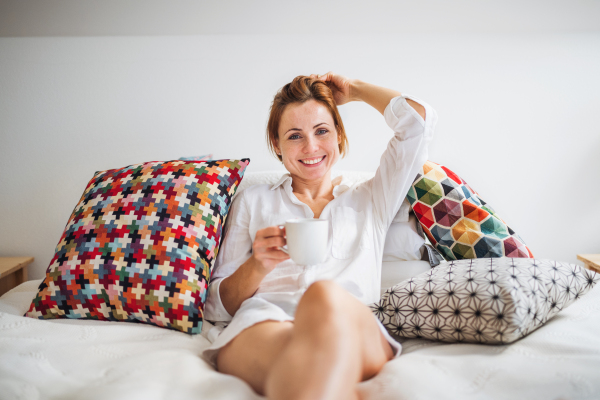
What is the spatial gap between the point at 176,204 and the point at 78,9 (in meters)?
1.29

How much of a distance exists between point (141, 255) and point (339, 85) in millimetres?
875

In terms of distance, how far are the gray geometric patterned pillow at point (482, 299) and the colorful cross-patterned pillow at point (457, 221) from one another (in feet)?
0.69

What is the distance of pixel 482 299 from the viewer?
2.65ft

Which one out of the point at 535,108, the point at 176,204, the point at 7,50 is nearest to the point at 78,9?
the point at 7,50

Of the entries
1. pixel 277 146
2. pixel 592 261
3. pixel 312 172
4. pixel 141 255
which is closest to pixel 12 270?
pixel 141 255

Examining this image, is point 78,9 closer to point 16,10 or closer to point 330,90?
point 16,10

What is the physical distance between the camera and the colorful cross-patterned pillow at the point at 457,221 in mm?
1136

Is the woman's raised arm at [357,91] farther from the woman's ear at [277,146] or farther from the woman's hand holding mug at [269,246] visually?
the woman's hand holding mug at [269,246]

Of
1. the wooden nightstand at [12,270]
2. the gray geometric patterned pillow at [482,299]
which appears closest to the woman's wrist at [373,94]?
the gray geometric patterned pillow at [482,299]

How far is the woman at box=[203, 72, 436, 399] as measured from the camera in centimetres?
65

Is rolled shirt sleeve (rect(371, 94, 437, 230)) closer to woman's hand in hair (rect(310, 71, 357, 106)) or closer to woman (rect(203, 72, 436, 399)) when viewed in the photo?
woman (rect(203, 72, 436, 399))

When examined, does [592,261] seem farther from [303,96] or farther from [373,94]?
[303,96]

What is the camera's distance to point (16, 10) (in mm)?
1694

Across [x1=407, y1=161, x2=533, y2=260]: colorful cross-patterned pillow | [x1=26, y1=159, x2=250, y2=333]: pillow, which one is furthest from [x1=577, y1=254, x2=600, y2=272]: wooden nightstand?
[x1=26, y1=159, x2=250, y2=333]: pillow
